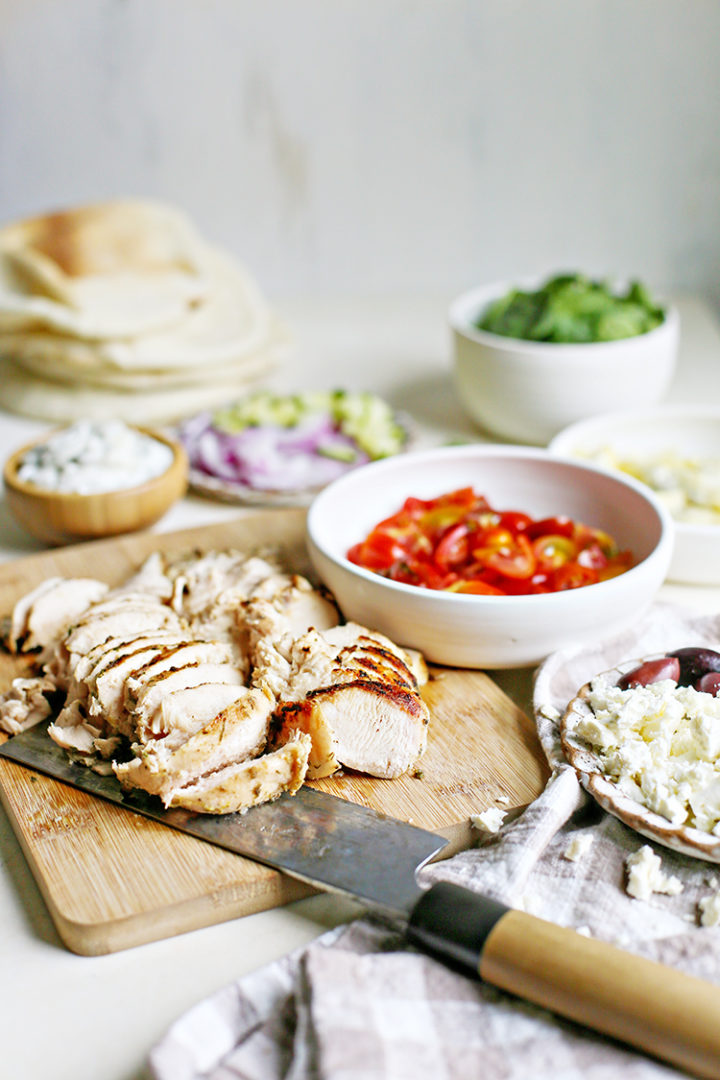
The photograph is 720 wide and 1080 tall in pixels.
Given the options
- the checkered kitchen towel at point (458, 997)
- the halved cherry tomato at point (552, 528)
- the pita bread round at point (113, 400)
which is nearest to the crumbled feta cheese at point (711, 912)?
the checkered kitchen towel at point (458, 997)

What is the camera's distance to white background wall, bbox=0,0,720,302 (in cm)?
381

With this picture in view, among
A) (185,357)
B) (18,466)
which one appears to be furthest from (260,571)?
(185,357)

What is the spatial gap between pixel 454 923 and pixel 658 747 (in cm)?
40

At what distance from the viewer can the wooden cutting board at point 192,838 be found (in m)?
1.28

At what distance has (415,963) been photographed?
1.19 metres

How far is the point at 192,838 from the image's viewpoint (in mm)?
1380

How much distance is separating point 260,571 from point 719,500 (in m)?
0.98

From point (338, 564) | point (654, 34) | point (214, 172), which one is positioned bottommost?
point (338, 564)

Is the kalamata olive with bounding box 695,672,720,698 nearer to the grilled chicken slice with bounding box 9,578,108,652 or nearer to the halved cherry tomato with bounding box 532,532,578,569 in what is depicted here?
the halved cherry tomato with bounding box 532,532,578,569

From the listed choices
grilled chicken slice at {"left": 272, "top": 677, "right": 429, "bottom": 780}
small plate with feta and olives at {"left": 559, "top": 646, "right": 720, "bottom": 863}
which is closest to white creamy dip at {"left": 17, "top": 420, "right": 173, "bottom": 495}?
grilled chicken slice at {"left": 272, "top": 677, "right": 429, "bottom": 780}

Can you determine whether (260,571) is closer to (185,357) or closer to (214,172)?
(185,357)

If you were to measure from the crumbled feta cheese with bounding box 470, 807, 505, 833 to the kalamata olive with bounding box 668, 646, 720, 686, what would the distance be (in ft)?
1.25

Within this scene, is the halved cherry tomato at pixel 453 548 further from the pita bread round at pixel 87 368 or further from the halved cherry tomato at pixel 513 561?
the pita bread round at pixel 87 368

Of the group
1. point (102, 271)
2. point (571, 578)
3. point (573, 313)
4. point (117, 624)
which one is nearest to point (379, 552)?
point (571, 578)
